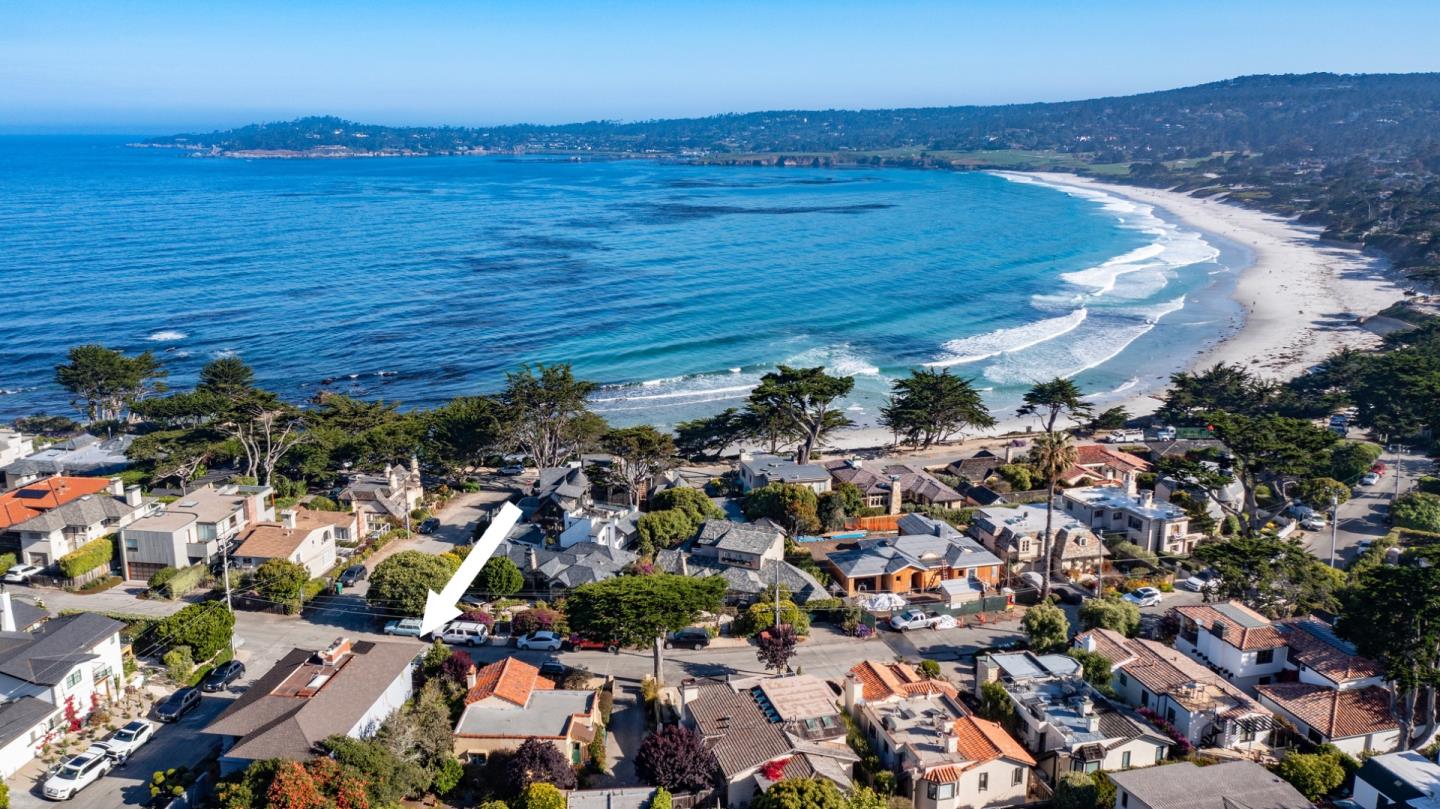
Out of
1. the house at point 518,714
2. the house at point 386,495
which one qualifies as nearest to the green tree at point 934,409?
the house at point 386,495

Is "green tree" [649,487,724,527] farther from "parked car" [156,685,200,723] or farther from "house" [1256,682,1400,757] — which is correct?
"house" [1256,682,1400,757]

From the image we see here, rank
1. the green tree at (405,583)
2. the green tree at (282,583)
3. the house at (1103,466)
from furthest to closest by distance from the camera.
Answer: the house at (1103,466) < the green tree at (282,583) < the green tree at (405,583)

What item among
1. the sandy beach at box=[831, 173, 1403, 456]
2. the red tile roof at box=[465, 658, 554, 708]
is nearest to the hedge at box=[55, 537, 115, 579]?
the red tile roof at box=[465, 658, 554, 708]

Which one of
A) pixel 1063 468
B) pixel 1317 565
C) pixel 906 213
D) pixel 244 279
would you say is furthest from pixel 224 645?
pixel 906 213

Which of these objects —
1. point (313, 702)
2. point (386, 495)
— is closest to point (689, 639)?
point (313, 702)

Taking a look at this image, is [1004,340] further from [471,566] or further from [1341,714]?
[471,566]

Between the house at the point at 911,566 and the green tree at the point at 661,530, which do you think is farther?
the green tree at the point at 661,530

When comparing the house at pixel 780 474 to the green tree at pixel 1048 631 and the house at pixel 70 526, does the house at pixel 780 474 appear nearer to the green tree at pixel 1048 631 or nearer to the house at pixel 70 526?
the green tree at pixel 1048 631
